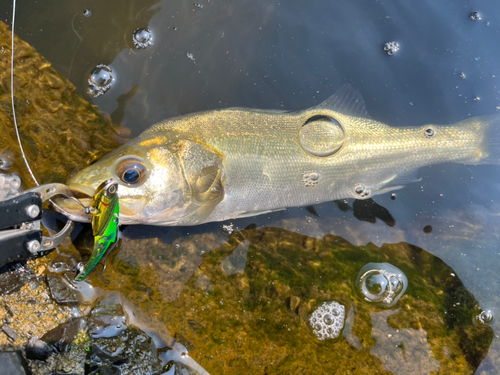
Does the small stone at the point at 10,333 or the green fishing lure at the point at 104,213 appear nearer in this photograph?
the green fishing lure at the point at 104,213

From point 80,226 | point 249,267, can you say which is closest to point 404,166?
point 249,267

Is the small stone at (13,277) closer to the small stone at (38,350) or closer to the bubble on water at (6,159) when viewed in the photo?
the small stone at (38,350)

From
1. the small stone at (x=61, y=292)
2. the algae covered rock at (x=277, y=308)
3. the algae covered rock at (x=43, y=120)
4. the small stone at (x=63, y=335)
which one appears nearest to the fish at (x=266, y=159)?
the algae covered rock at (x=277, y=308)

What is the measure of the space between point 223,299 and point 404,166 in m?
2.50

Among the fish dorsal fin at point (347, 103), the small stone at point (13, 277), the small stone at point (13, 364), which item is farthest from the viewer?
the fish dorsal fin at point (347, 103)

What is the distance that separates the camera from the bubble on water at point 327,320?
3314mm

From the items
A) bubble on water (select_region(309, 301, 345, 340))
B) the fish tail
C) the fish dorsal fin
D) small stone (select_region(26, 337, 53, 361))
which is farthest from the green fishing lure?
the fish tail

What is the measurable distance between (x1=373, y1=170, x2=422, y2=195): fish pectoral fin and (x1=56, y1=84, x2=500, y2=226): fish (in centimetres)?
1

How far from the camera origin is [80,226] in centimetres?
329

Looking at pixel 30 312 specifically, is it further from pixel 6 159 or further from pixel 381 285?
pixel 381 285

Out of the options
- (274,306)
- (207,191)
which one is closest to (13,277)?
(207,191)

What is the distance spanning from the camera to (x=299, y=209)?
157 inches

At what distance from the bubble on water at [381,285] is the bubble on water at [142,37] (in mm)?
3637

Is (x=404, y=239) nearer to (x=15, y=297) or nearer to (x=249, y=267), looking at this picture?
(x=249, y=267)
